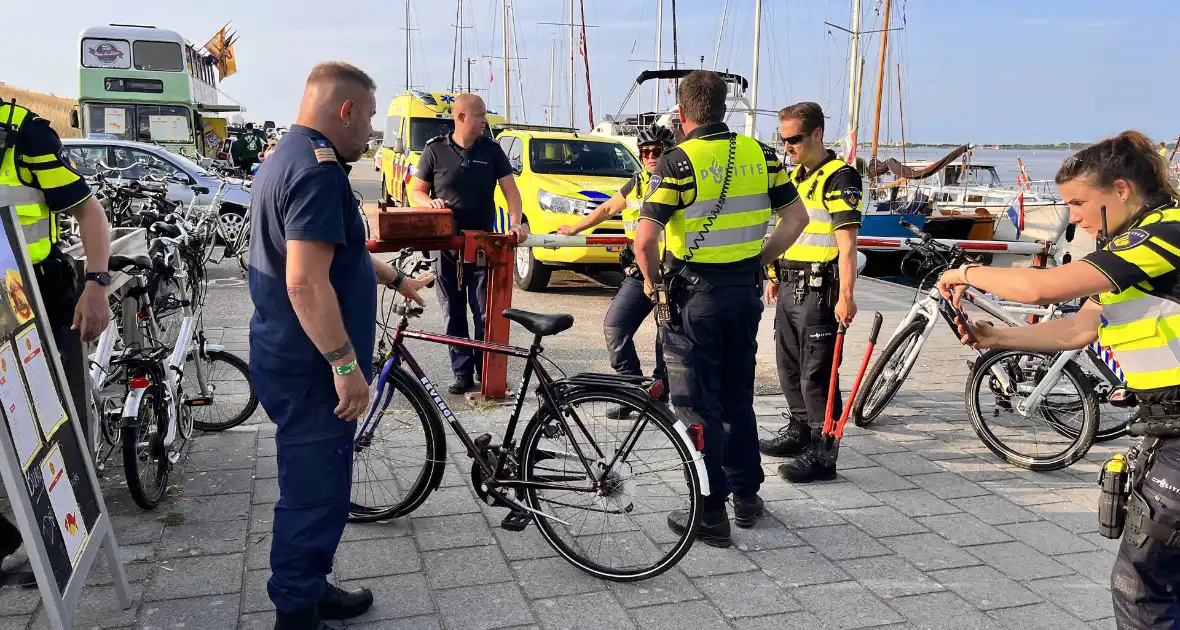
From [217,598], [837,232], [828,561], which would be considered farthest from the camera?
[837,232]

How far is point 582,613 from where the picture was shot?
10.5ft

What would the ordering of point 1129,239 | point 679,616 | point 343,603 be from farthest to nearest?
1. point 679,616
2. point 343,603
3. point 1129,239

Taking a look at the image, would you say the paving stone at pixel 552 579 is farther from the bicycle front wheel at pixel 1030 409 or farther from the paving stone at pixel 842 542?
the bicycle front wheel at pixel 1030 409

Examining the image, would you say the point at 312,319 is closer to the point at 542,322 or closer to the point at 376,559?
the point at 542,322

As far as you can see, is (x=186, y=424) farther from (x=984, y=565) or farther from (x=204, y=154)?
(x=204, y=154)

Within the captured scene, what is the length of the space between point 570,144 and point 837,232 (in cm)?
696

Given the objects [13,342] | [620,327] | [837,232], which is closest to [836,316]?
[837,232]

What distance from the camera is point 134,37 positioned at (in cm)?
1878

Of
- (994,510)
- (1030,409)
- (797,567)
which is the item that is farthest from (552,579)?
(1030,409)

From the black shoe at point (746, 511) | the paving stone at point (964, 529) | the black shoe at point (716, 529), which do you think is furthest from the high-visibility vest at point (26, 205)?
the paving stone at point (964, 529)

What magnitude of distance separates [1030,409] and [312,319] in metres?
4.15

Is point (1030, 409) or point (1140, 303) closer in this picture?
point (1140, 303)

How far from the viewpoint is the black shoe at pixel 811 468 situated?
452 cm

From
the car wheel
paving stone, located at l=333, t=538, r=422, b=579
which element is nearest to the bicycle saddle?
paving stone, located at l=333, t=538, r=422, b=579
